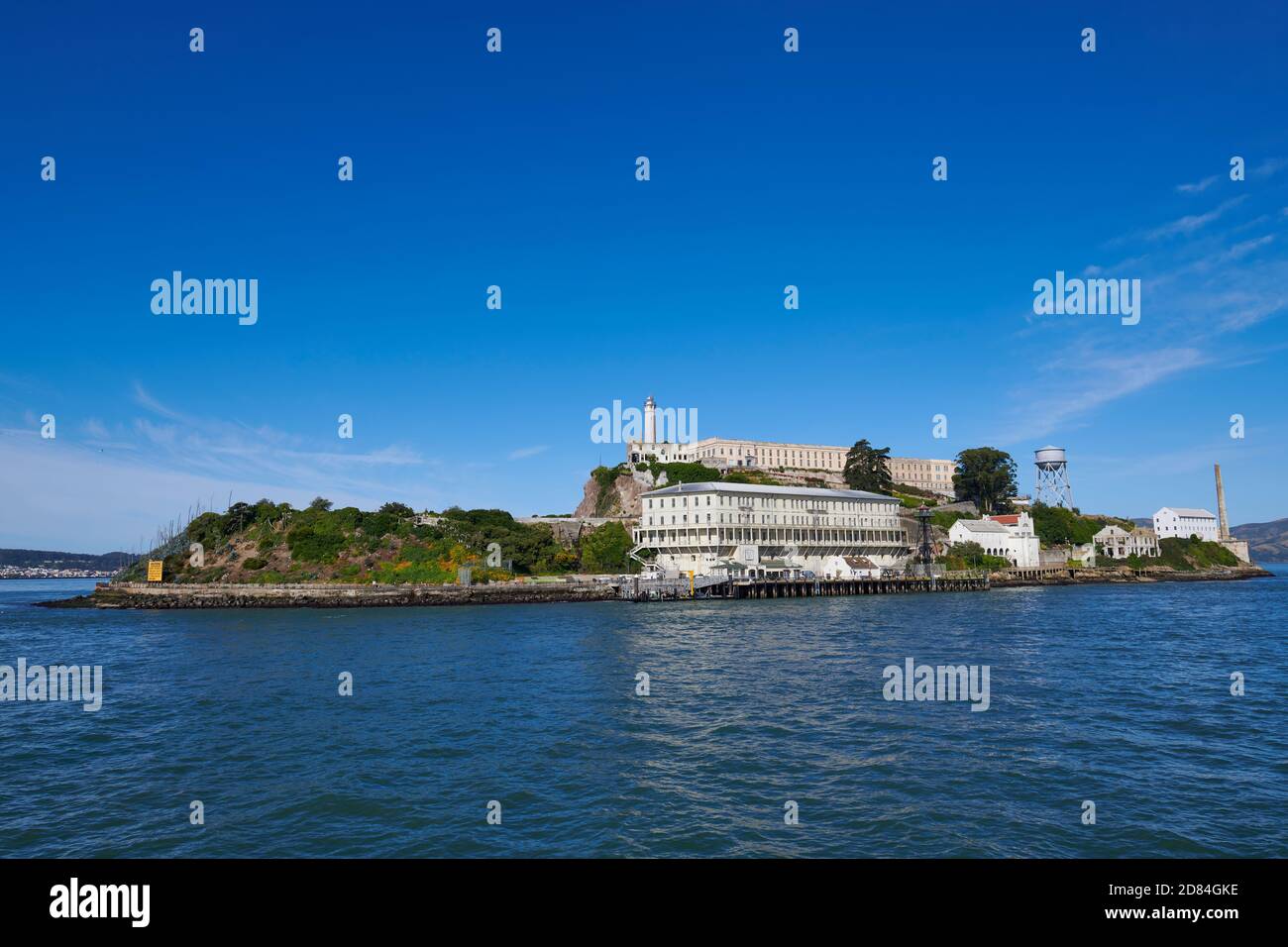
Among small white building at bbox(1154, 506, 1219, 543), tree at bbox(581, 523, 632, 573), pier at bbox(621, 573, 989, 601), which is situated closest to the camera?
pier at bbox(621, 573, 989, 601)

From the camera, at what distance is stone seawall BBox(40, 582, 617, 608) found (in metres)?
78.8

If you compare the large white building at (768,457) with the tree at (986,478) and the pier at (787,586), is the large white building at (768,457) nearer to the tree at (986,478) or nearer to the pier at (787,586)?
the tree at (986,478)

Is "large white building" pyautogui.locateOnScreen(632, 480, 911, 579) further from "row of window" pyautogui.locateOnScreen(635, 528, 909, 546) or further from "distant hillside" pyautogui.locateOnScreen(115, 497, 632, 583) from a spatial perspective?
"distant hillside" pyautogui.locateOnScreen(115, 497, 632, 583)

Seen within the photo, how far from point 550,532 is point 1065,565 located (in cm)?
7824

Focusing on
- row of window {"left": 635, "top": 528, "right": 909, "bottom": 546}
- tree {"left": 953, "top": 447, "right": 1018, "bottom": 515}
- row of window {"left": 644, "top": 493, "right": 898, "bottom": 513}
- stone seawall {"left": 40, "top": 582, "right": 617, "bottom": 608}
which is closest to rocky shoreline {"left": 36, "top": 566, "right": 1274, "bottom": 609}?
stone seawall {"left": 40, "top": 582, "right": 617, "bottom": 608}

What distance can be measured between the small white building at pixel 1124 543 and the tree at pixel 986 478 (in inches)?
605

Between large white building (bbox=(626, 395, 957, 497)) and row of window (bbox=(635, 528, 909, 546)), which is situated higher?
large white building (bbox=(626, 395, 957, 497))

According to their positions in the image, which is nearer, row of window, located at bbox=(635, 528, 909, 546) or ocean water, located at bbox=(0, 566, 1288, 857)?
ocean water, located at bbox=(0, 566, 1288, 857)

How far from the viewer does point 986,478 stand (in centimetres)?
13775
